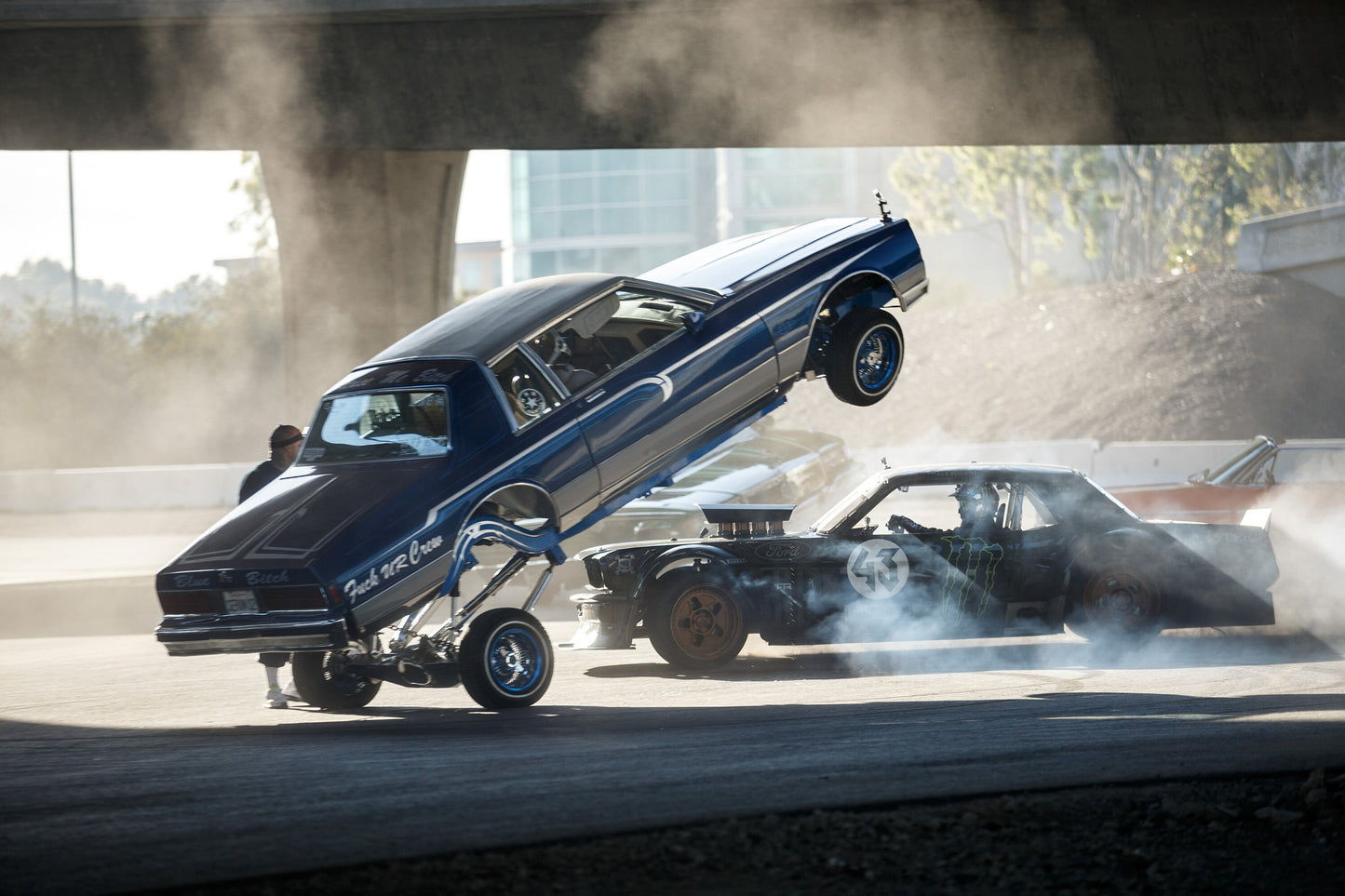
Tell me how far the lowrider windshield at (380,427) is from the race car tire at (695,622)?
6.57ft

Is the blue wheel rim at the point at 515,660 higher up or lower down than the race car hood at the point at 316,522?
lower down

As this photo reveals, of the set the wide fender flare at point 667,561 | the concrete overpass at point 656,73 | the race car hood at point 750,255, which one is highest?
the concrete overpass at point 656,73

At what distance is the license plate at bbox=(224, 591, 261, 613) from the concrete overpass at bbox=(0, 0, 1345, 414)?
288 inches

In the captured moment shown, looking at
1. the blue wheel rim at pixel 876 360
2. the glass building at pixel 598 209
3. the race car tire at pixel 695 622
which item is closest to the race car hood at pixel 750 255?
the blue wheel rim at pixel 876 360

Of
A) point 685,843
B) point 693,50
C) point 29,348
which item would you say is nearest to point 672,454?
point 685,843

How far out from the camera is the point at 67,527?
2878 cm

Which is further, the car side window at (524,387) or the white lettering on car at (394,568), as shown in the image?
the car side window at (524,387)

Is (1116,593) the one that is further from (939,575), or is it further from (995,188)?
(995,188)

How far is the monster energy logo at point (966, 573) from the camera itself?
9672 mm

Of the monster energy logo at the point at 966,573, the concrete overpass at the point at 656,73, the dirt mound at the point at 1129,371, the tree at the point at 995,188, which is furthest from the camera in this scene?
the tree at the point at 995,188

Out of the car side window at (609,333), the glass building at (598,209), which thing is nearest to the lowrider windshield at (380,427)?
the car side window at (609,333)

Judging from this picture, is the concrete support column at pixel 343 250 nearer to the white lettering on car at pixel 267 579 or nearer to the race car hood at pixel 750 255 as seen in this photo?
the race car hood at pixel 750 255

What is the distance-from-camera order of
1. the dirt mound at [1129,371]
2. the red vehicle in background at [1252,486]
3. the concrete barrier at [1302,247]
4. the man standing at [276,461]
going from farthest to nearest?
the concrete barrier at [1302,247], the dirt mound at [1129,371], the red vehicle in background at [1252,486], the man standing at [276,461]

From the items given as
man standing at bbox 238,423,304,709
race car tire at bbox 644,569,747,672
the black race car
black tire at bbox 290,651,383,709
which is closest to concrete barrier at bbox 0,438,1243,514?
the black race car
